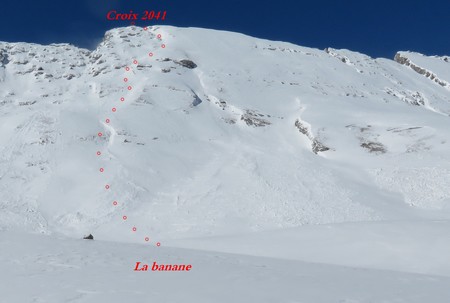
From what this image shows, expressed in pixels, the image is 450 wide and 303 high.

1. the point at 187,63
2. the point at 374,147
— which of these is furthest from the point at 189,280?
the point at 187,63

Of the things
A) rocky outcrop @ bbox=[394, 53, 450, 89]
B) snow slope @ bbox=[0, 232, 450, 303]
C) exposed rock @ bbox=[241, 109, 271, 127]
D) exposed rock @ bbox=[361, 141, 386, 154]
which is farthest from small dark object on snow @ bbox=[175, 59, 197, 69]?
snow slope @ bbox=[0, 232, 450, 303]

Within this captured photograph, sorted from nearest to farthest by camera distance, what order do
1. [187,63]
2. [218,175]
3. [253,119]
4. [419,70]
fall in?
[218,175] < [253,119] < [187,63] < [419,70]

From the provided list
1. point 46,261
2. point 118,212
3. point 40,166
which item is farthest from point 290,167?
point 46,261

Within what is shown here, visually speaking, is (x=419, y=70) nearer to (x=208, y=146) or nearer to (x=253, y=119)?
(x=253, y=119)

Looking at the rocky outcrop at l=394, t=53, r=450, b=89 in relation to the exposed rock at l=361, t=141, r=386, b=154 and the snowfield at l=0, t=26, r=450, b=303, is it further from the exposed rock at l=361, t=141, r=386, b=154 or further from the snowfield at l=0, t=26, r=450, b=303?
the exposed rock at l=361, t=141, r=386, b=154

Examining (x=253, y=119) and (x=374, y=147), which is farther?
(x=253, y=119)
